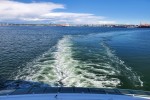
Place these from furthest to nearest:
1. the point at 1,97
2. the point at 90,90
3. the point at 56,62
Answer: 1. the point at 56,62
2. the point at 90,90
3. the point at 1,97

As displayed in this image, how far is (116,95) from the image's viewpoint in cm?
1340

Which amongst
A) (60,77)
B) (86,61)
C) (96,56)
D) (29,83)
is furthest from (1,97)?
(96,56)

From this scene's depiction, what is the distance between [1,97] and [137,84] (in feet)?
Result: 44.9

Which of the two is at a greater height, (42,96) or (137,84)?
(42,96)

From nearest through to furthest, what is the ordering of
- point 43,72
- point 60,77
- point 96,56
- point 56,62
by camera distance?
point 60,77, point 43,72, point 56,62, point 96,56

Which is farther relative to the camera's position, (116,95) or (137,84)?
(137,84)

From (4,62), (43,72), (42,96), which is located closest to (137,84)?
(43,72)

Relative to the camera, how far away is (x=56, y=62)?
101ft

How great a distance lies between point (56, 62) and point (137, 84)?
35.6 feet

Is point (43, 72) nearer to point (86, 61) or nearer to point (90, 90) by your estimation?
point (86, 61)

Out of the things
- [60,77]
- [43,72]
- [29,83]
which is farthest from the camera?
[43,72]

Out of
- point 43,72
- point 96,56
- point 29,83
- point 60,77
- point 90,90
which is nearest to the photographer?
point 90,90

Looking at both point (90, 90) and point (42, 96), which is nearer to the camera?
point (42, 96)

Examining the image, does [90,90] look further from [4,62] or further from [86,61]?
[4,62]
